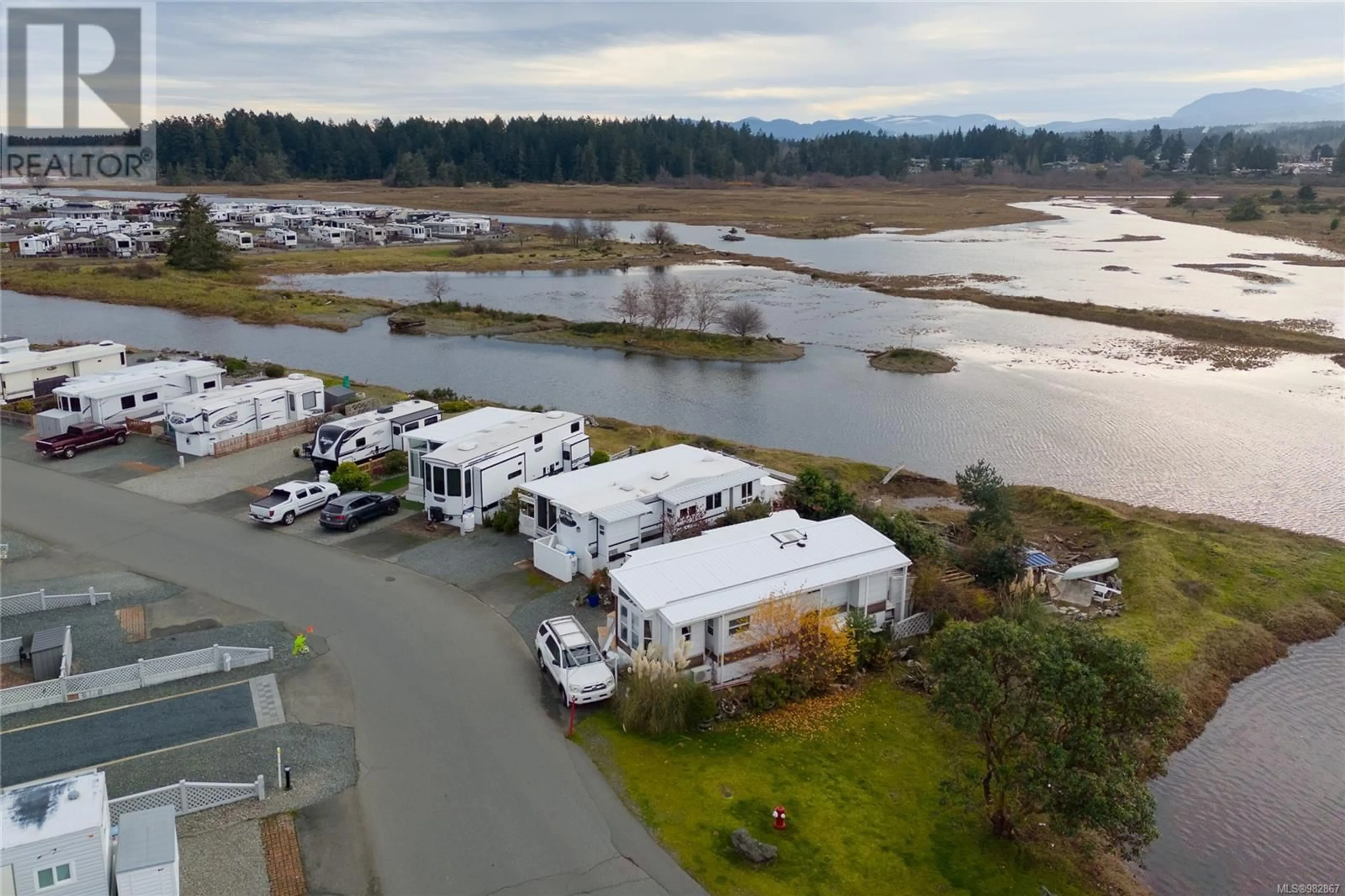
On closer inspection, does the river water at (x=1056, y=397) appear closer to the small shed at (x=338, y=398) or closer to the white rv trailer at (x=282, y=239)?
the small shed at (x=338, y=398)

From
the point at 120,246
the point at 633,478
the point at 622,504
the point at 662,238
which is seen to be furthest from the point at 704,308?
the point at 120,246

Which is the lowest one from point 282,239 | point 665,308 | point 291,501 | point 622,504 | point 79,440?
point 291,501

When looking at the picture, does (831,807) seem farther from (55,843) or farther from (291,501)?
(291,501)

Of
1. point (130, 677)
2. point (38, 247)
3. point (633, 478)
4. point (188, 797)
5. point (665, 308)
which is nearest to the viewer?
point (188, 797)

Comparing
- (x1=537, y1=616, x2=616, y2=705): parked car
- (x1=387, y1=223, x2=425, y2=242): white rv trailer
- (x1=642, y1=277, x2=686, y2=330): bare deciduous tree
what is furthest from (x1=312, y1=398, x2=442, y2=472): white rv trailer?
(x1=387, y1=223, x2=425, y2=242): white rv trailer

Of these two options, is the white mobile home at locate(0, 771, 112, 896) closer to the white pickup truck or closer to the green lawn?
the green lawn

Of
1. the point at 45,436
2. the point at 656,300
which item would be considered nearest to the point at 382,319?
the point at 656,300

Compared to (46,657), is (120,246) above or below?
above
